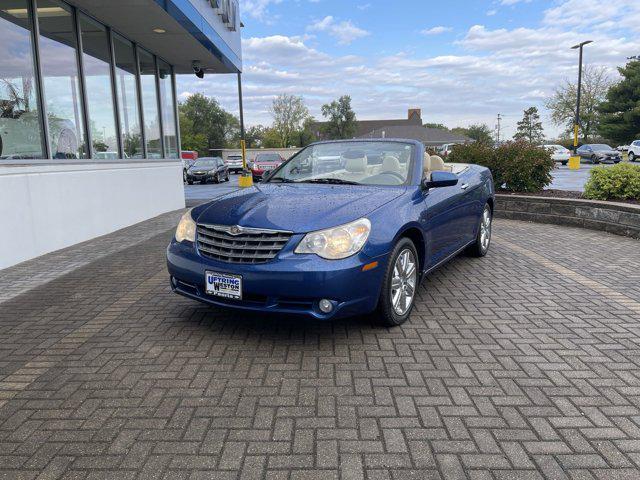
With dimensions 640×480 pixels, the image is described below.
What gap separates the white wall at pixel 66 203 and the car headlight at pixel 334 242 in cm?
491

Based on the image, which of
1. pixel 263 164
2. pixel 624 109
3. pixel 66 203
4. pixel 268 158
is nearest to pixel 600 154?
pixel 624 109

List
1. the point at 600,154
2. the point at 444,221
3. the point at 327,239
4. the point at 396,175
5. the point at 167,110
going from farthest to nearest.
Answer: the point at 600,154, the point at 167,110, the point at 444,221, the point at 396,175, the point at 327,239

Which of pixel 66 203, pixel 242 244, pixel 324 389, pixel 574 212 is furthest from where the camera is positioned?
pixel 574 212

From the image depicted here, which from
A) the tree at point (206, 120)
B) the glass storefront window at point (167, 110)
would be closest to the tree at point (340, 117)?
the tree at point (206, 120)

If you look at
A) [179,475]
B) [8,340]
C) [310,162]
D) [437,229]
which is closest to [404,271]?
[437,229]

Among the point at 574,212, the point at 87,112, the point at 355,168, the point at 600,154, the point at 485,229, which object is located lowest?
the point at 574,212

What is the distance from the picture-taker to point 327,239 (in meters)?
3.54

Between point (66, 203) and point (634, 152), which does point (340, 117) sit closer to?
point (634, 152)

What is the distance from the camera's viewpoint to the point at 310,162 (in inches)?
207

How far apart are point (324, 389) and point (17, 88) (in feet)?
22.4

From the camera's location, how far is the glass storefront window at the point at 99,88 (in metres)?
9.38

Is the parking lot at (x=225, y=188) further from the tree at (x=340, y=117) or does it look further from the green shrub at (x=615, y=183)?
the tree at (x=340, y=117)

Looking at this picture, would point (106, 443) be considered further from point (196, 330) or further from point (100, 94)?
point (100, 94)

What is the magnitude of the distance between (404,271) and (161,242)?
527 cm
